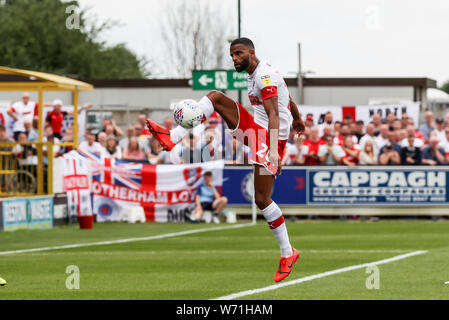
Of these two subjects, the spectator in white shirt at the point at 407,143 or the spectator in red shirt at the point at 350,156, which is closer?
the spectator in white shirt at the point at 407,143

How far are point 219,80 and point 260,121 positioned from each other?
12.5 metres

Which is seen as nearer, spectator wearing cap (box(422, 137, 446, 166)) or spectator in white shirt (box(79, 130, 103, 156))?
spectator wearing cap (box(422, 137, 446, 166))

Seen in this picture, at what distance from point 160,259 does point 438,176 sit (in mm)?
10756

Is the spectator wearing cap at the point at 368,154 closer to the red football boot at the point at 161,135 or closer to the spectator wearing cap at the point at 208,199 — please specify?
the spectator wearing cap at the point at 208,199

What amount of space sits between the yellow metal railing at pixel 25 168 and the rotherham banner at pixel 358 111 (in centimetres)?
967

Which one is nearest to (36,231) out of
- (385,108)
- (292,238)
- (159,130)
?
(292,238)

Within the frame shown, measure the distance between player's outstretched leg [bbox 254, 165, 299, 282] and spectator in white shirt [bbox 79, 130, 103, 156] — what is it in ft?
44.6

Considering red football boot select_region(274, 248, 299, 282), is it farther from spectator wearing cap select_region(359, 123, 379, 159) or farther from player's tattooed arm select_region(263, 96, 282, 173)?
spectator wearing cap select_region(359, 123, 379, 159)

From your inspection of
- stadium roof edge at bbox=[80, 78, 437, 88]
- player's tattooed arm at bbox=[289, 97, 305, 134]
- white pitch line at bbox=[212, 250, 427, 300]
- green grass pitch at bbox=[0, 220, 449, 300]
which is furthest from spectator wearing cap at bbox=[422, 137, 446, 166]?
stadium roof edge at bbox=[80, 78, 437, 88]

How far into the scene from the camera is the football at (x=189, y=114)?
10625 mm

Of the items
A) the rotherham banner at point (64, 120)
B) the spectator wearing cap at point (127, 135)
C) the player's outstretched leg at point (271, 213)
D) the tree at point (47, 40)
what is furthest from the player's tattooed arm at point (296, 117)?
the tree at point (47, 40)

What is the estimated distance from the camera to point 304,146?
24328 millimetres

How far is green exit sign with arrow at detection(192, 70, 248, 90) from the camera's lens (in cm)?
2323

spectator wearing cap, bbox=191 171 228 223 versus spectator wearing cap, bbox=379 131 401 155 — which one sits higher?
spectator wearing cap, bbox=379 131 401 155
